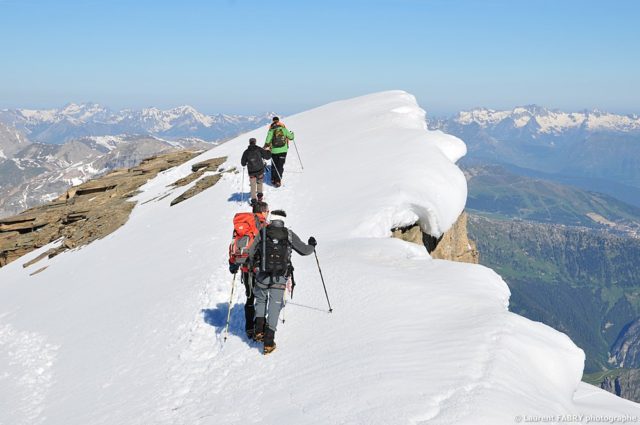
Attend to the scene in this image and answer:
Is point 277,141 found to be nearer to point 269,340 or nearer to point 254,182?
point 254,182

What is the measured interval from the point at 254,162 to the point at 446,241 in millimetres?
10911

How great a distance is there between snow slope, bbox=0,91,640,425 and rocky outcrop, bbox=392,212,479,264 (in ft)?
2.53

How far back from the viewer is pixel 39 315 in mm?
21469

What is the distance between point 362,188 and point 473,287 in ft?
35.5

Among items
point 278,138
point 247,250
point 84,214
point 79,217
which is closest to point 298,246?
point 247,250

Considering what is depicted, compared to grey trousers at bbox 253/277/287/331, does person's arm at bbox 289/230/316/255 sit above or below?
above

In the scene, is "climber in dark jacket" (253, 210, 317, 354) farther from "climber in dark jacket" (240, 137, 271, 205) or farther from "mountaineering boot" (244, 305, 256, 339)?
"climber in dark jacket" (240, 137, 271, 205)

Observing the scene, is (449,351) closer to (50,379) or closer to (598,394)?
(598,394)

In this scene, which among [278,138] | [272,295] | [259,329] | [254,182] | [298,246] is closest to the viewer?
[272,295]

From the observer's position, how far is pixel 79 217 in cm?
3819

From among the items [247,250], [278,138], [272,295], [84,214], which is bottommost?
[84,214]

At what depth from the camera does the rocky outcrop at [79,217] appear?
33375 millimetres

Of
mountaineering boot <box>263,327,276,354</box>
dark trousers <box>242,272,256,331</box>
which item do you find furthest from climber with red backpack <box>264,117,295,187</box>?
mountaineering boot <box>263,327,276,354</box>

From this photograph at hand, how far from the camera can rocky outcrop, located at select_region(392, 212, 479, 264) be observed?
19781 millimetres
